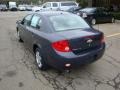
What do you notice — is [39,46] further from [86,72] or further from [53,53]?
[86,72]

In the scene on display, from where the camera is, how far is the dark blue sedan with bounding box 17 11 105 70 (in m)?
4.45

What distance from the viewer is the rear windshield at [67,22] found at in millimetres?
5180

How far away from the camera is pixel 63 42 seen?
14.6 feet

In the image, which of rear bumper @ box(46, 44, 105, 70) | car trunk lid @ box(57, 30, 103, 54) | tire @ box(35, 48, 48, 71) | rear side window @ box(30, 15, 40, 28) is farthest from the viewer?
rear side window @ box(30, 15, 40, 28)

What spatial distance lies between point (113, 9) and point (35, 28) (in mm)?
18280

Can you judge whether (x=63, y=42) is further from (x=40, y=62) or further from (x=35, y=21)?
(x=35, y=21)

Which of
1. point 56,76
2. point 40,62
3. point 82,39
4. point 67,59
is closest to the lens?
point 67,59

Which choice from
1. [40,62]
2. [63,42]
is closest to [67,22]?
[63,42]

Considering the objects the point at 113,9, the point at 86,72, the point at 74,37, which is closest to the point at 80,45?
the point at 74,37

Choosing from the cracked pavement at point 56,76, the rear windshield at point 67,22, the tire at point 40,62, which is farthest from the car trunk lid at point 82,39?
the tire at point 40,62

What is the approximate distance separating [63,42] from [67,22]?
44.7 inches

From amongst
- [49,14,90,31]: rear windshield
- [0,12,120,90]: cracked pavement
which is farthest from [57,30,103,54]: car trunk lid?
[0,12,120,90]: cracked pavement

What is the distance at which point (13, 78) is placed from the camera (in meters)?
4.88

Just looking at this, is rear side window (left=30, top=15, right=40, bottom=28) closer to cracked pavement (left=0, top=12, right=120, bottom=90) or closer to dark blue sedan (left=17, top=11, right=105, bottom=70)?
dark blue sedan (left=17, top=11, right=105, bottom=70)
